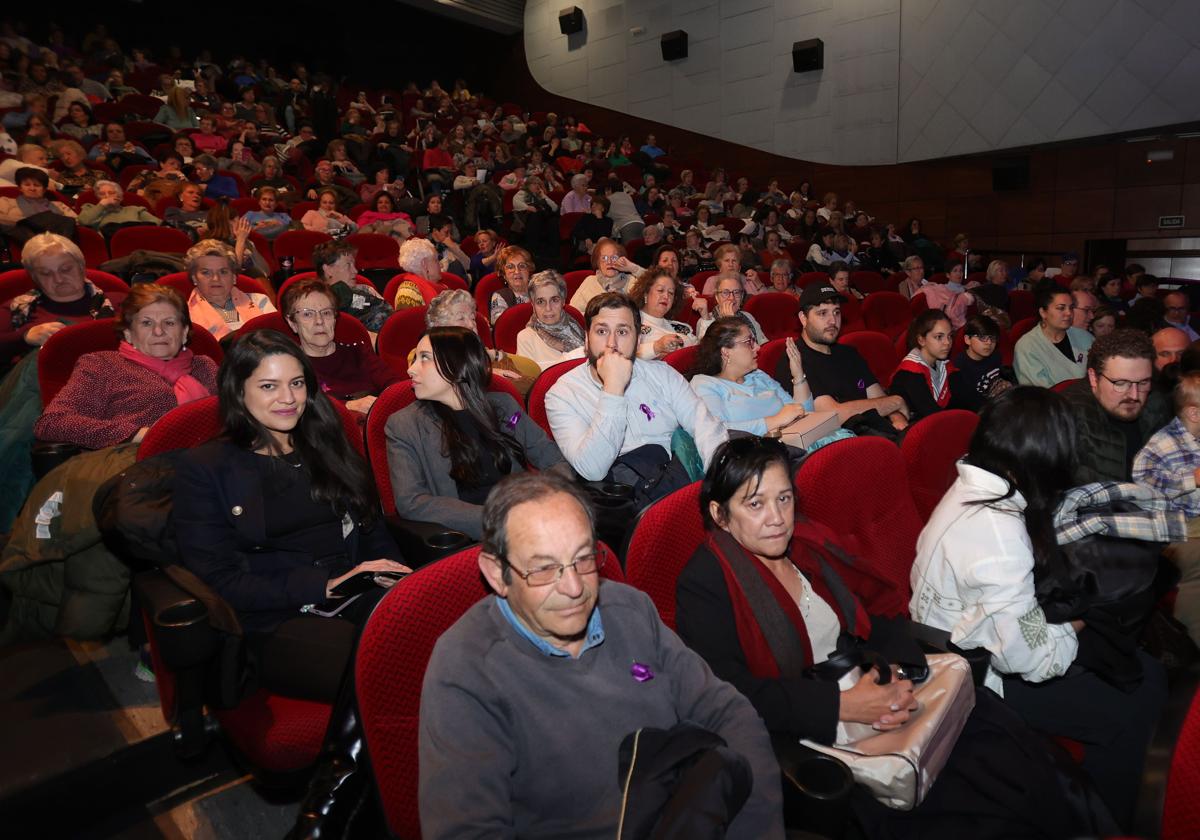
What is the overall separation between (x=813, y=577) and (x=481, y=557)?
2.41 feet

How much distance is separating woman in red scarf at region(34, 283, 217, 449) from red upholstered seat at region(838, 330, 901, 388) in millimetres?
2783

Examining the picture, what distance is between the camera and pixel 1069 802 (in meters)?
1.22

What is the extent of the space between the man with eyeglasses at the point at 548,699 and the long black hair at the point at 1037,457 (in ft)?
2.60

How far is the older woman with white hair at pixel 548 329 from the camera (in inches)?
133

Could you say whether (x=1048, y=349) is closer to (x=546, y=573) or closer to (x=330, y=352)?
(x=330, y=352)

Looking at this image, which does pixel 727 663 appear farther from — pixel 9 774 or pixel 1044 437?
pixel 9 774

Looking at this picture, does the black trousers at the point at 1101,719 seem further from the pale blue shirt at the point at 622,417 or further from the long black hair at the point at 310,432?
the long black hair at the point at 310,432

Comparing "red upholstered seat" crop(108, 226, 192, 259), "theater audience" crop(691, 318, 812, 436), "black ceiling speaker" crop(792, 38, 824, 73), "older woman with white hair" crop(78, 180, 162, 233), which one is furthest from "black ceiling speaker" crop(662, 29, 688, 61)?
"theater audience" crop(691, 318, 812, 436)

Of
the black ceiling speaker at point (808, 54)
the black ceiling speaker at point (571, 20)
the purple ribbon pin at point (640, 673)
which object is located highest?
the black ceiling speaker at point (571, 20)

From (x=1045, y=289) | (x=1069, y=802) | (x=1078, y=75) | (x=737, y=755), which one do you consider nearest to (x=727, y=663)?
(x=737, y=755)

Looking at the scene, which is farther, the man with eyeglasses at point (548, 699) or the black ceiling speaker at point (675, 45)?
the black ceiling speaker at point (675, 45)

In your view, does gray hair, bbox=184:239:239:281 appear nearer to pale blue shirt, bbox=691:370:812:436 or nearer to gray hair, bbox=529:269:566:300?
gray hair, bbox=529:269:566:300

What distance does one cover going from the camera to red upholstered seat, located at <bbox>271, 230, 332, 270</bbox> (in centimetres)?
496

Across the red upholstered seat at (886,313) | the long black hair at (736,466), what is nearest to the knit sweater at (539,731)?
the long black hair at (736,466)
